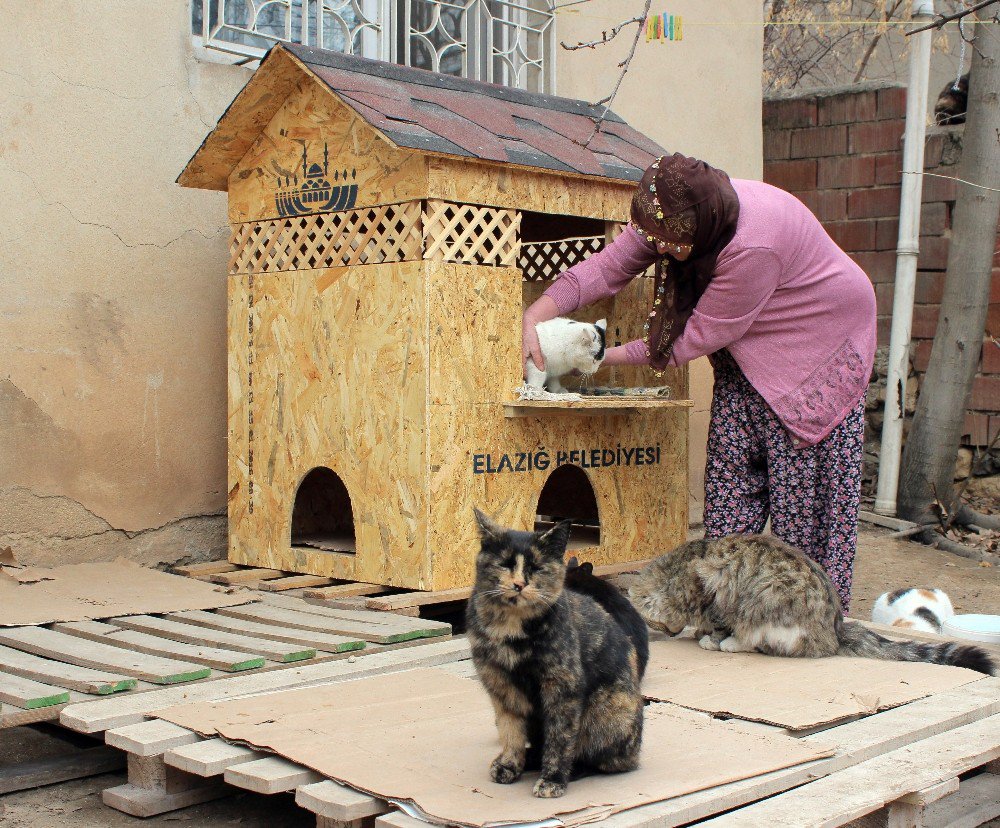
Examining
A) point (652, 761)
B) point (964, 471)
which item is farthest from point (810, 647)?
point (964, 471)

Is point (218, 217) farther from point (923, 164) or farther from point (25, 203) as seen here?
point (923, 164)

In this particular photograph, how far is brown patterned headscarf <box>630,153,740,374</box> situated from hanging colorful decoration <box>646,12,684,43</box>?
172cm

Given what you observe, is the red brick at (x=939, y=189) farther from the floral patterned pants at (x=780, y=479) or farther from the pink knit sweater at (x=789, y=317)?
the floral patterned pants at (x=780, y=479)

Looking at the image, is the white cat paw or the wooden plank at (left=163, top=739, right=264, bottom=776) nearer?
the wooden plank at (left=163, top=739, right=264, bottom=776)

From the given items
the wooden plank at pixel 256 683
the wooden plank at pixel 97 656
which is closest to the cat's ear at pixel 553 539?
the wooden plank at pixel 256 683

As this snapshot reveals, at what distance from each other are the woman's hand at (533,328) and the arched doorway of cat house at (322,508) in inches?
57.4

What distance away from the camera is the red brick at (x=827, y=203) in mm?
9188

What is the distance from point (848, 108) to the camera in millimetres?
9195

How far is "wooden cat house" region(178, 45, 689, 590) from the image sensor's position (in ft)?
15.6

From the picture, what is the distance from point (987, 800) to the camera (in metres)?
3.57

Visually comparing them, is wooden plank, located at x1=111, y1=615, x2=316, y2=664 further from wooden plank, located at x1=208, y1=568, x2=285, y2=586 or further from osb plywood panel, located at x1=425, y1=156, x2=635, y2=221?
osb plywood panel, located at x1=425, y1=156, x2=635, y2=221

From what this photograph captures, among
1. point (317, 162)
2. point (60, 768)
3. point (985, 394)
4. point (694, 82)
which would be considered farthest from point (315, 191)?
point (985, 394)

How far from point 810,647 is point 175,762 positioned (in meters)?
2.20

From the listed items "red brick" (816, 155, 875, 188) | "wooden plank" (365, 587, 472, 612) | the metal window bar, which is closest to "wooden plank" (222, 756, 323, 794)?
"wooden plank" (365, 587, 472, 612)
